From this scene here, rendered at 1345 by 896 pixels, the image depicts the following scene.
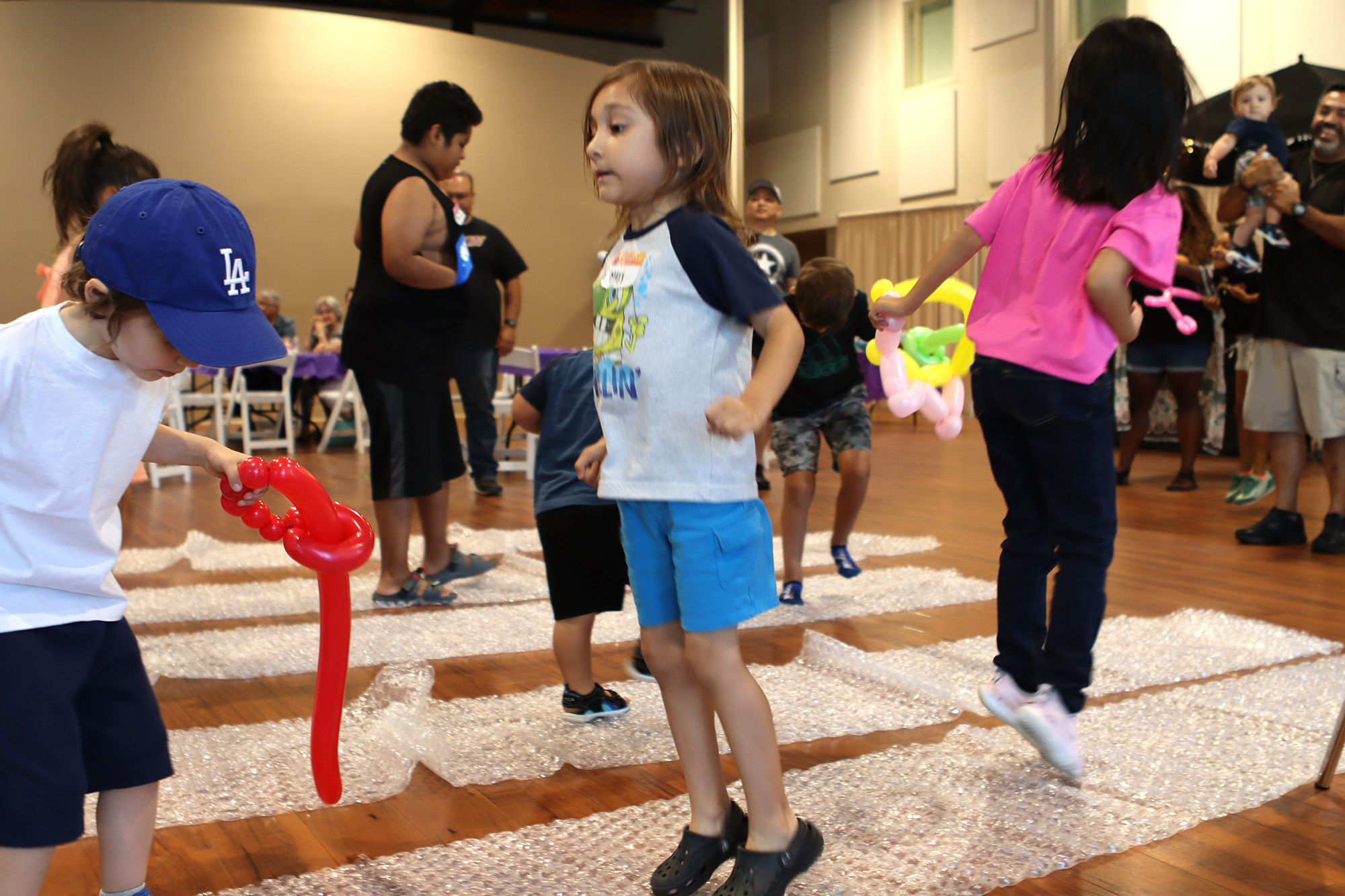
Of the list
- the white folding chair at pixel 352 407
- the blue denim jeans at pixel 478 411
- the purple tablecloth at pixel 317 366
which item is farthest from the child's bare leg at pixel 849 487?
the purple tablecloth at pixel 317 366

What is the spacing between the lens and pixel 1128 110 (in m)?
1.55

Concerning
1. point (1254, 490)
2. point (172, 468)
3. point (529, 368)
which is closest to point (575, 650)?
point (1254, 490)

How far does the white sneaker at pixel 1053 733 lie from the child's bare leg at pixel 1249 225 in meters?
2.82

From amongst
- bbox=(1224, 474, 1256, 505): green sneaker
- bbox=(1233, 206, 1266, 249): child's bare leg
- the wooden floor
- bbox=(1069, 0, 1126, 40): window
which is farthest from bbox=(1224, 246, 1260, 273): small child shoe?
bbox=(1069, 0, 1126, 40): window

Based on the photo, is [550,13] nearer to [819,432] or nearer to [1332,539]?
[819,432]

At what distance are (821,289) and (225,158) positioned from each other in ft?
33.0

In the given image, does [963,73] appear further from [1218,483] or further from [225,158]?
[225,158]

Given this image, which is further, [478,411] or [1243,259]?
[478,411]

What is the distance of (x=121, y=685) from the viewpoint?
42.3 inches

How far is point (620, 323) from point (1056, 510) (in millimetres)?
826

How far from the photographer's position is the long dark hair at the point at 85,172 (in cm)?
217

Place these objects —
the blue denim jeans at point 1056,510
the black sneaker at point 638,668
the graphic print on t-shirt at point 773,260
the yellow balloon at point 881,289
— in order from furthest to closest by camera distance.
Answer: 1. the graphic print on t-shirt at point 773,260
2. the black sneaker at point 638,668
3. the yellow balloon at point 881,289
4. the blue denim jeans at point 1056,510

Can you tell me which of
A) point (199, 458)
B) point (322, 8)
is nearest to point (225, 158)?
point (322, 8)

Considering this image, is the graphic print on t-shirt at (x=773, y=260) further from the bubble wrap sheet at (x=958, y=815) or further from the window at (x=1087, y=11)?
the window at (x=1087, y=11)
